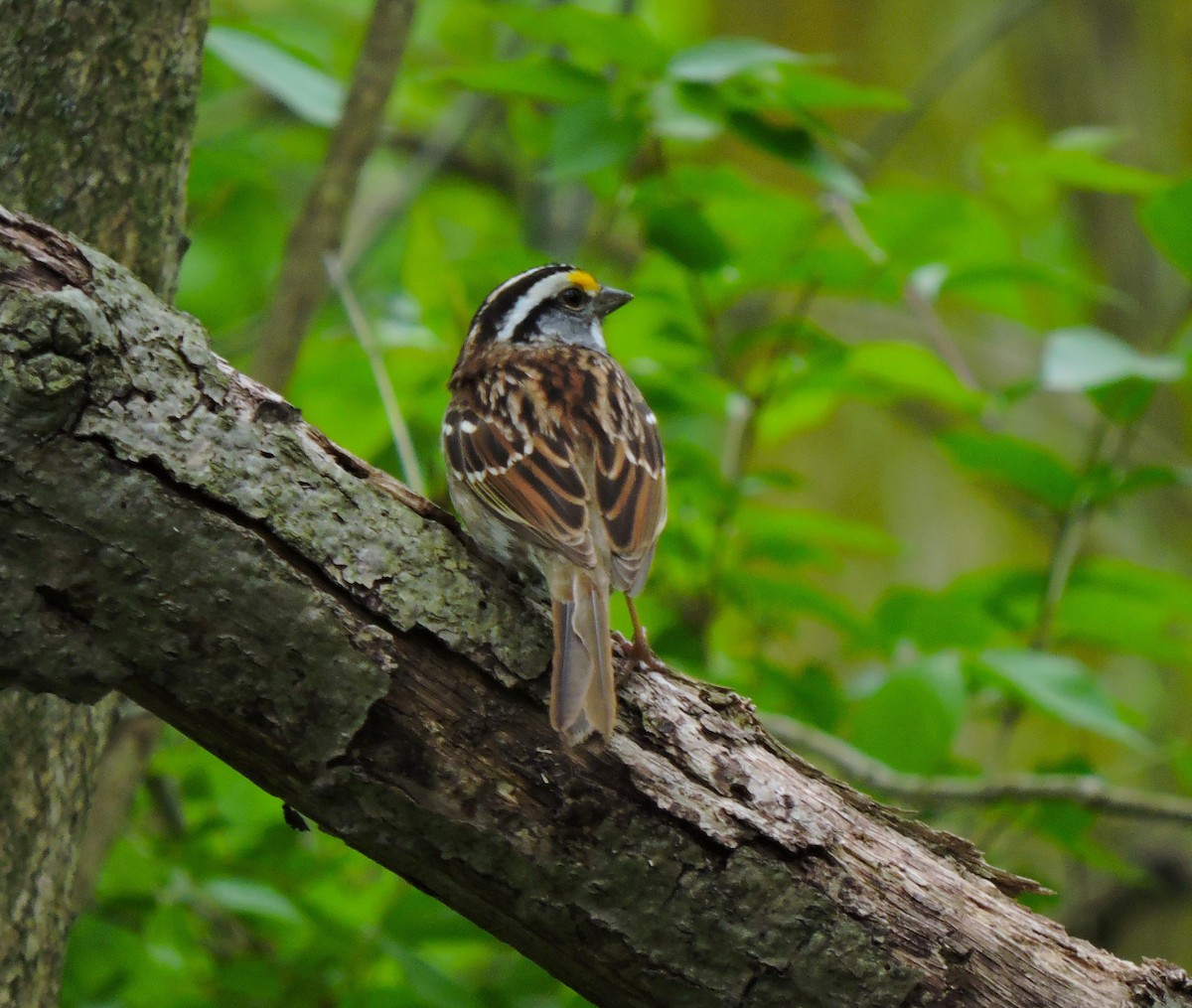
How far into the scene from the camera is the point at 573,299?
4523mm

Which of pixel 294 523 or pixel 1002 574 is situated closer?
pixel 294 523

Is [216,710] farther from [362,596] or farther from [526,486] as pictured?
[526,486]

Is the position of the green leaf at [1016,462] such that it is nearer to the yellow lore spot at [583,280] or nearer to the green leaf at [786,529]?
the green leaf at [786,529]

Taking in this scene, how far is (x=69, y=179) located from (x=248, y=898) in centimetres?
194

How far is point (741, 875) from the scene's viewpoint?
7.79 feet

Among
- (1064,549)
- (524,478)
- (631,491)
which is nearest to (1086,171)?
(1064,549)

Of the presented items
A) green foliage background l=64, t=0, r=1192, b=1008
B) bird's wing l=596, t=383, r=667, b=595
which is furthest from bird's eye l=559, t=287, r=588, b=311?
bird's wing l=596, t=383, r=667, b=595

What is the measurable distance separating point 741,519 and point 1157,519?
4934 mm

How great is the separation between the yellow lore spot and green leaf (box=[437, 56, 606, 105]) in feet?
2.16

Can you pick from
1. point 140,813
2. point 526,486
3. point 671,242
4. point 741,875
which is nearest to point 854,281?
point 671,242

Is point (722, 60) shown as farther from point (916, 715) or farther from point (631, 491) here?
point (916, 715)

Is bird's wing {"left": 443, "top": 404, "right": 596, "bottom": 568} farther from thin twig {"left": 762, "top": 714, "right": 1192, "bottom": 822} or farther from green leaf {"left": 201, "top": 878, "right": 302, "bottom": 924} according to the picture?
green leaf {"left": 201, "top": 878, "right": 302, "bottom": 924}

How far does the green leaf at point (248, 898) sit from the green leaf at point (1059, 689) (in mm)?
2063

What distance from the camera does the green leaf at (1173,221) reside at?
3.82m
